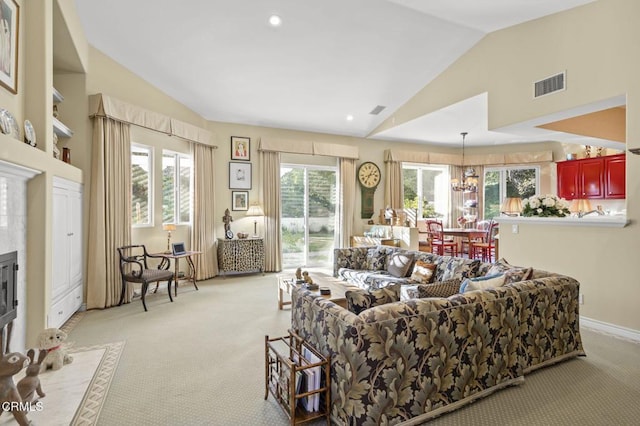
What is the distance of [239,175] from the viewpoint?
660cm

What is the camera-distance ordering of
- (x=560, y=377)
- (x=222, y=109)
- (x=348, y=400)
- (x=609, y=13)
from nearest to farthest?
(x=348, y=400) → (x=560, y=377) → (x=609, y=13) → (x=222, y=109)

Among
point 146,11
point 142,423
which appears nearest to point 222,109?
point 146,11

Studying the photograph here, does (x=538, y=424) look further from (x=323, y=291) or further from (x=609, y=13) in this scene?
(x=609, y=13)

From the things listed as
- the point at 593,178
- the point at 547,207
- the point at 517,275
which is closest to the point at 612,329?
the point at 547,207

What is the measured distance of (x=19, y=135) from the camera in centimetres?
278

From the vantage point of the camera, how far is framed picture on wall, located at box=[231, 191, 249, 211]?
6.57 meters

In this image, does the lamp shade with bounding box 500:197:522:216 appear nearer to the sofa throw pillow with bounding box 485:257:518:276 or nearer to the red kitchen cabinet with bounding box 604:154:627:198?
the sofa throw pillow with bounding box 485:257:518:276

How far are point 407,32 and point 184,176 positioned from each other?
435 centimetres

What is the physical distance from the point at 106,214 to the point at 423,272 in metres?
4.22

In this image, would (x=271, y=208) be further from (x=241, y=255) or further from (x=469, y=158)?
(x=469, y=158)

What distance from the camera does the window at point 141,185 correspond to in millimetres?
5246

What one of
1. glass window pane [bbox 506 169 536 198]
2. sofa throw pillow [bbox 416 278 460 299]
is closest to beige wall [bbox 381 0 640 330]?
sofa throw pillow [bbox 416 278 460 299]

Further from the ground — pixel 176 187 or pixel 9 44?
pixel 9 44

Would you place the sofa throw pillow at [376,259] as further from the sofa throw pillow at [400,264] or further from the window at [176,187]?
the window at [176,187]
